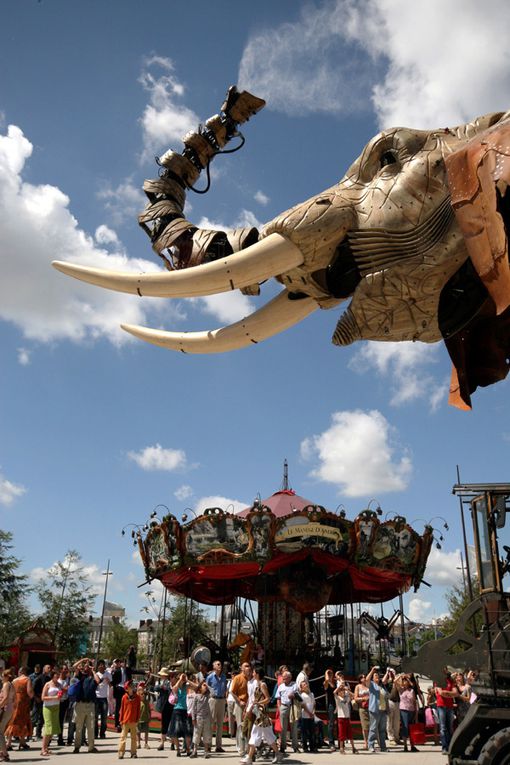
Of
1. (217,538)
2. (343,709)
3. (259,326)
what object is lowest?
(343,709)

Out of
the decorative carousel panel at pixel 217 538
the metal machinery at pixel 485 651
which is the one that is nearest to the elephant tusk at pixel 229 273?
the metal machinery at pixel 485 651

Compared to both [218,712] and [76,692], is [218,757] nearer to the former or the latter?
[218,712]

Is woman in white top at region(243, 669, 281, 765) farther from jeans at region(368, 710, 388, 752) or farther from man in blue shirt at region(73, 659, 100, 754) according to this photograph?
man in blue shirt at region(73, 659, 100, 754)

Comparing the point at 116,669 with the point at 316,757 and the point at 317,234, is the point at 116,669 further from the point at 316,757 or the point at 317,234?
the point at 317,234

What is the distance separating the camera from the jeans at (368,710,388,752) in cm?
1194

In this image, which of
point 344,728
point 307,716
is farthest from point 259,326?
point 344,728

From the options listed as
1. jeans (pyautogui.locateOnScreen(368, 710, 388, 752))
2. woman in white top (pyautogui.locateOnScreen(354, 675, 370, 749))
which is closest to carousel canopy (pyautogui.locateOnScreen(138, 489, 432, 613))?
woman in white top (pyautogui.locateOnScreen(354, 675, 370, 749))

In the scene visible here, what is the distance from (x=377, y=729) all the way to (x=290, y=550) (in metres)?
6.03

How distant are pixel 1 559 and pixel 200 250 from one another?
101 feet

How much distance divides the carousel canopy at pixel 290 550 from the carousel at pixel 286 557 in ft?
0.08

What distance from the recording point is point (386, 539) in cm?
1847

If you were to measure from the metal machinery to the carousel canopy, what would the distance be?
35.4 feet

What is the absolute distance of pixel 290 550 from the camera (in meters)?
17.7

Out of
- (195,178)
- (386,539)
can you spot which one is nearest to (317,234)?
(195,178)
